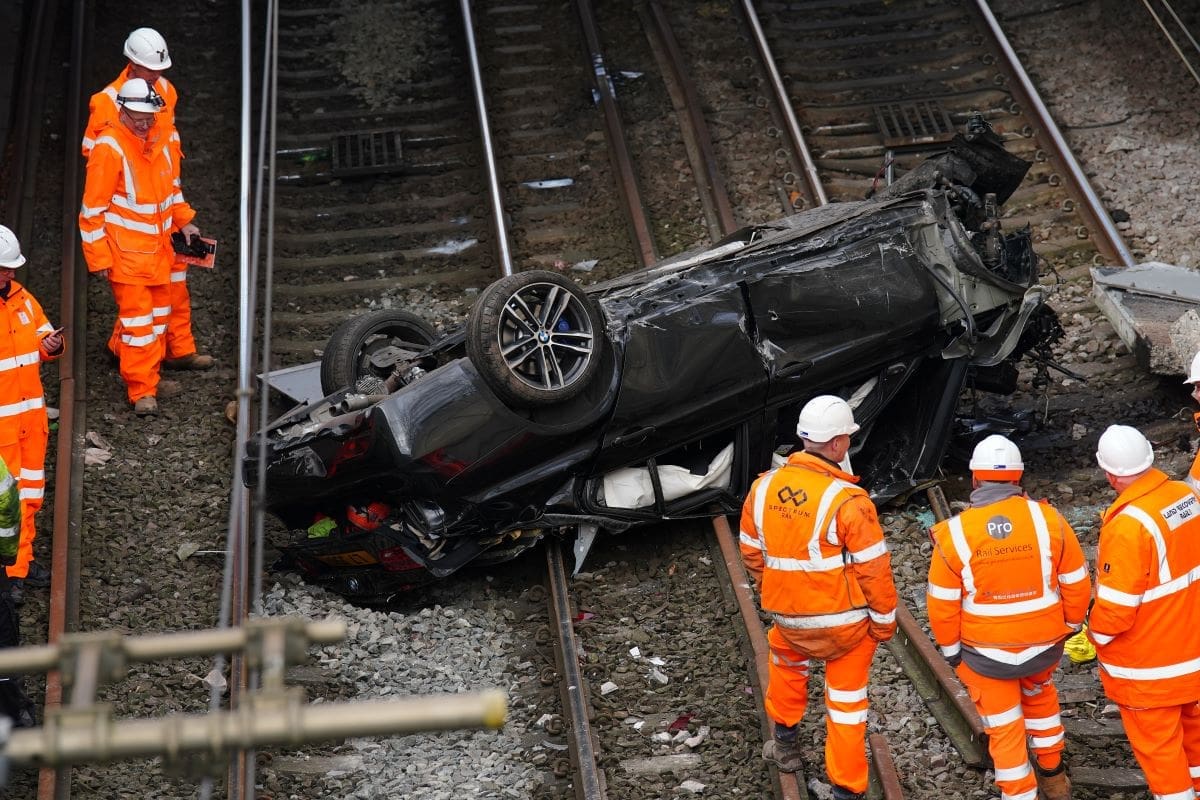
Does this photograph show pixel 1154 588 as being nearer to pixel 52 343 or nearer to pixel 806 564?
pixel 806 564

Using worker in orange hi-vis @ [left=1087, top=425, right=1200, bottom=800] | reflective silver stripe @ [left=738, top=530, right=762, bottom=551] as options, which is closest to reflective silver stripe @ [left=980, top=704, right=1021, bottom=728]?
worker in orange hi-vis @ [left=1087, top=425, right=1200, bottom=800]

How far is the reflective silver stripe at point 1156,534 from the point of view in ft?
18.0

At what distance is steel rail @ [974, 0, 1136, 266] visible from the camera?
10.2m

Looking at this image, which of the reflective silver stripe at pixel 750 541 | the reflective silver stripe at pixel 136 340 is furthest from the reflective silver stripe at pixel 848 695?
the reflective silver stripe at pixel 136 340

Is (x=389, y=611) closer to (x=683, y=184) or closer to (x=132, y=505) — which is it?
(x=132, y=505)

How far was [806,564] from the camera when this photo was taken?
19.0ft

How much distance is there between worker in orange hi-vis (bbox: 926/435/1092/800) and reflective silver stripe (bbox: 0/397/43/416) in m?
4.62

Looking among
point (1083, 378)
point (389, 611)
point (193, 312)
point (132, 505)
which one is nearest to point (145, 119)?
point (193, 312)

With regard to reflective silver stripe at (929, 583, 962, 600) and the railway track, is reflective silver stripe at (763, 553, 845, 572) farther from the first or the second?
the railway track

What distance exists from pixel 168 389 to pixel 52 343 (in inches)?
54.5

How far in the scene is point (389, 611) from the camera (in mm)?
7547

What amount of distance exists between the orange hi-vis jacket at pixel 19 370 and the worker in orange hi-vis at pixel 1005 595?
15.2 feet

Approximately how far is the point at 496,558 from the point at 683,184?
4576mm

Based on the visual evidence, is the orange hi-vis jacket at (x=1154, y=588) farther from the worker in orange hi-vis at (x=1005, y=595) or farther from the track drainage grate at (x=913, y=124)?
the track drainage grate at (x=913, y=124)
